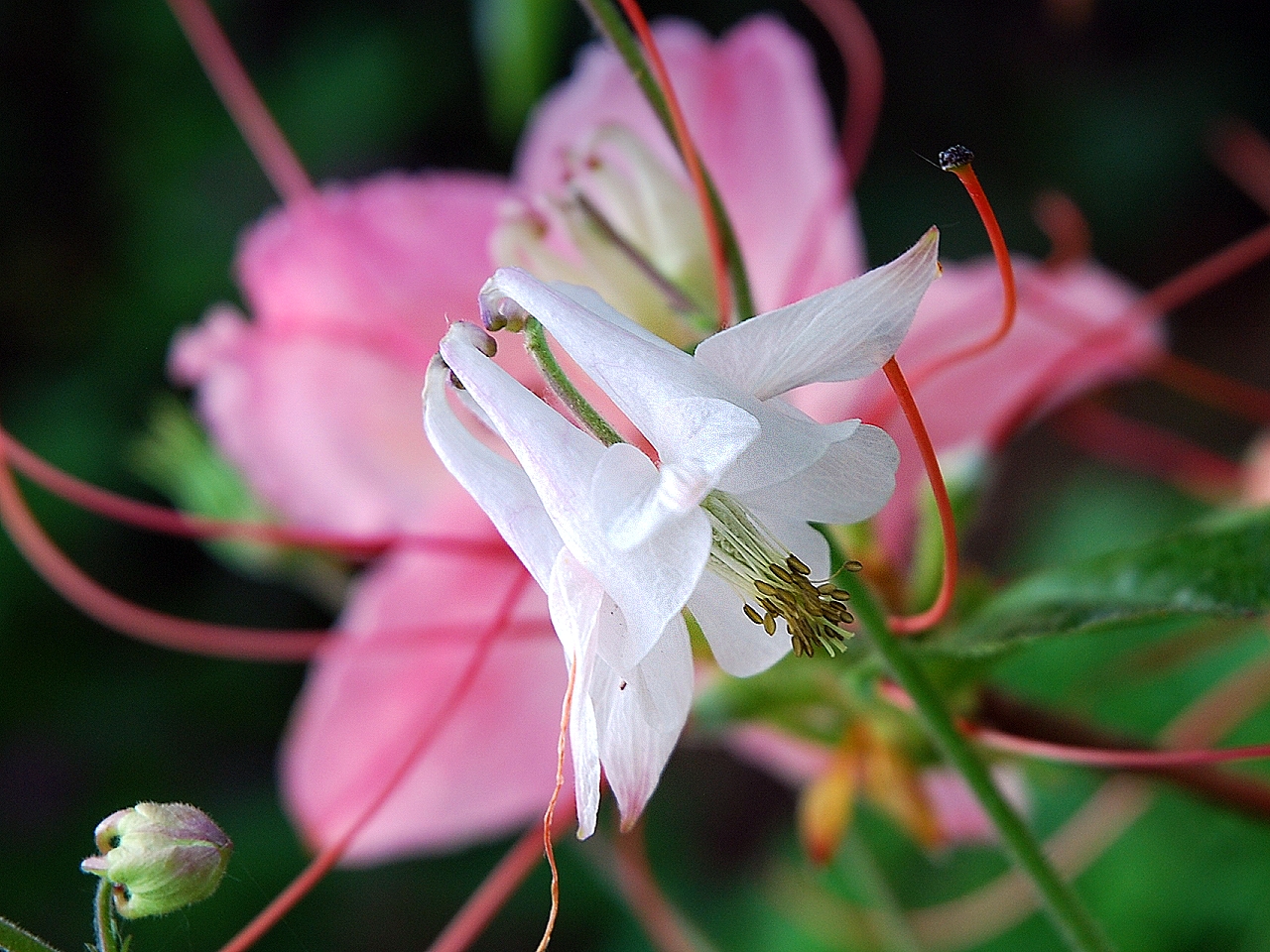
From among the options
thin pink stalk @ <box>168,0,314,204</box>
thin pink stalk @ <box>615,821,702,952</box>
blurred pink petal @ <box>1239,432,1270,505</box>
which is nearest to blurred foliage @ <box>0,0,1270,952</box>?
thin pink stalk @ <box>168,0,314,204</box>

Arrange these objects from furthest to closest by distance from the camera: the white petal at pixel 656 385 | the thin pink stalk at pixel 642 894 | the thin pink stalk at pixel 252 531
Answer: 1. the thin pink stalk at pixel 642 894
2. the thin pink stalk at pixel 252 531
3. the white petal at pixel 656 385

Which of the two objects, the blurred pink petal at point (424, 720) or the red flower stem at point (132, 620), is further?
the red flower stem at point (132, 620)

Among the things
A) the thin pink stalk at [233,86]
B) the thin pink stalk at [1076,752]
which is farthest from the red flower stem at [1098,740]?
the thin pink stalk at [233,86]

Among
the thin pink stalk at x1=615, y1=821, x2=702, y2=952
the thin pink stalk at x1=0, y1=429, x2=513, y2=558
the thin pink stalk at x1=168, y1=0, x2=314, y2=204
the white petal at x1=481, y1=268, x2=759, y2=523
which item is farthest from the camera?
the thin pink stalk at x1=168, y1=0, x2=314, y2=204

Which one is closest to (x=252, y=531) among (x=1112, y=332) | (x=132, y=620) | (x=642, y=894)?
(x=1112, y=332)

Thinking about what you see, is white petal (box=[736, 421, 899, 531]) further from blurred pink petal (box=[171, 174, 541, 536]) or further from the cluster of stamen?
blurred pink petal (box=[171, 174, 541, 536])

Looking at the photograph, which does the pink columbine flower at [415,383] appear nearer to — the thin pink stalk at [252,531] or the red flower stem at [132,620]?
the thin pink stalk at [252,531]

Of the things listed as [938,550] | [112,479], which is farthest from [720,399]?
[112,479]
